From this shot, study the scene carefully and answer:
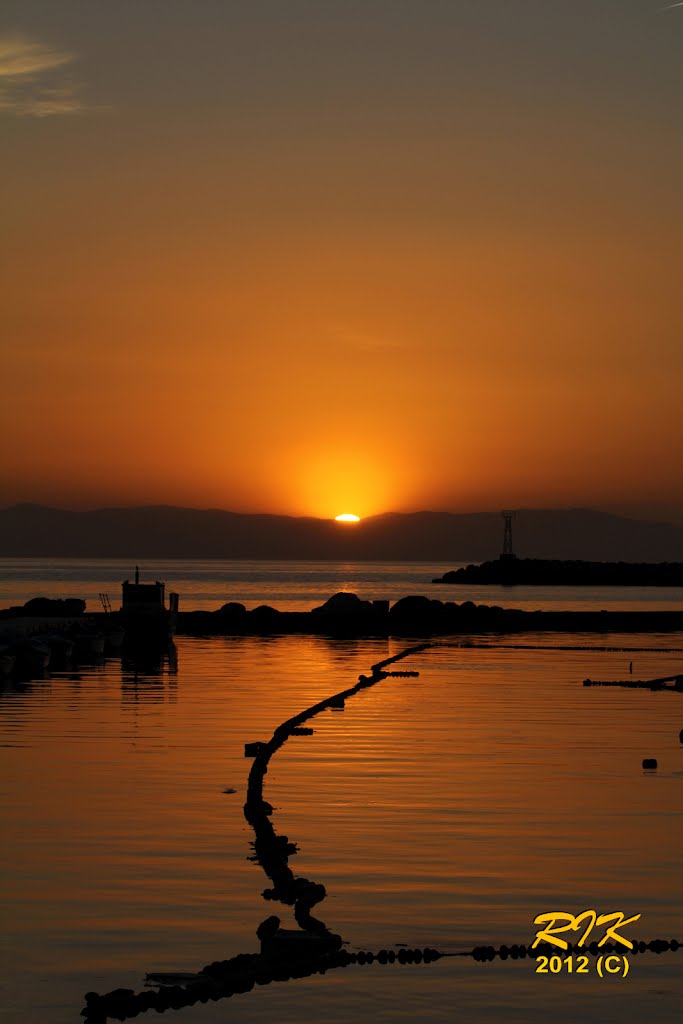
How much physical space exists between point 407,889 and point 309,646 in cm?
5767

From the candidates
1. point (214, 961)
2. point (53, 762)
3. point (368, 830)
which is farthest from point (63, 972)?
point (53, 762)

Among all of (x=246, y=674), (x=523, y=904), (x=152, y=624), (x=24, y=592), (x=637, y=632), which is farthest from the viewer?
(x=24, y=592)

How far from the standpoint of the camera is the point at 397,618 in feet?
330

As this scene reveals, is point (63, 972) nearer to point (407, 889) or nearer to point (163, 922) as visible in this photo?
point (163, 922)

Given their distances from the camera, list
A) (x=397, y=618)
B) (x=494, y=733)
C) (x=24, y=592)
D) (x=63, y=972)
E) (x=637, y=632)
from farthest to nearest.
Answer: (x=24, y=592) < (x=397, y=618) < (x=637, y=632) < (x=494, y=733) < (x=63, y=972)

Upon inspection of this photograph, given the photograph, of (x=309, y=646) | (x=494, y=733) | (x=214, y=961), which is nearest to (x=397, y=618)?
(x=309, y=646)

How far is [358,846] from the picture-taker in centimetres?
1986

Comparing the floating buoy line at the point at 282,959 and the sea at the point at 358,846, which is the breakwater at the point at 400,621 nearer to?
the sea at the point at 358,846

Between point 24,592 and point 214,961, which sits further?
point 24,592

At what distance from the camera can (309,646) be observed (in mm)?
74875

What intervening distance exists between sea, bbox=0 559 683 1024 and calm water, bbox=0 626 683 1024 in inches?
1.9

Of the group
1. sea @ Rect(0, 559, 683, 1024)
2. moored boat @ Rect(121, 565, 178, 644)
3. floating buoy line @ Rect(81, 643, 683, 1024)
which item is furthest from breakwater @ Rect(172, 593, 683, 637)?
floating buoy line @ Rect(81, 643, 683, 1024)
